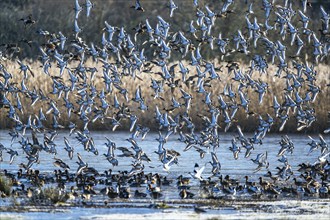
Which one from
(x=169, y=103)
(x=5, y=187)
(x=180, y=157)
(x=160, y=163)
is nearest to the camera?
(x=5, y=187)

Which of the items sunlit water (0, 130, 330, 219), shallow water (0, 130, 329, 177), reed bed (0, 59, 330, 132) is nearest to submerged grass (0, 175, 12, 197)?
sunlit water (0, 130, 330, 219)

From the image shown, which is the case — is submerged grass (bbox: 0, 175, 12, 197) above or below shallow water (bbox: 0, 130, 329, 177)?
below

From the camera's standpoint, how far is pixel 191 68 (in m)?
34.7

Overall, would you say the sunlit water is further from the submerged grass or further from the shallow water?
the submerged grass

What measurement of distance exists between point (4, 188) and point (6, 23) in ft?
97.0

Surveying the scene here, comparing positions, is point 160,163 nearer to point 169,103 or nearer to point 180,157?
point 180,157

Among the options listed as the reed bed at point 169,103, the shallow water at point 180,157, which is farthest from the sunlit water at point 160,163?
the reed bed at point 169,103

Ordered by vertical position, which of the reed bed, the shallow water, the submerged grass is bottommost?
the submerged grass

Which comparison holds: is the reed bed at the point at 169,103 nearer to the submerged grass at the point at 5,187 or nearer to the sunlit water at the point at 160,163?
the sunlit water at the point at 160,163

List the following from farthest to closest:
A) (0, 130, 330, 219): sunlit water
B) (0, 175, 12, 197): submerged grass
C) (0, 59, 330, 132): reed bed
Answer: (0, 59, 330, 132): reed bed
(0, 175, 12, 197): submerged grass
(0, 130, 330, 219): sunlit water

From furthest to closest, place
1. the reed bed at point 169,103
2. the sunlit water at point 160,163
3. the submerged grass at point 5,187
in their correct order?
1. the reed bed at point 169,103
2. the submerged grass at point 5,187
3. the sunlit water at point 160,163

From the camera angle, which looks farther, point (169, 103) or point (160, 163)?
point (169, 103)

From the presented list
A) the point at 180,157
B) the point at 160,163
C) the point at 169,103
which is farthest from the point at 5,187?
the point at 169,103

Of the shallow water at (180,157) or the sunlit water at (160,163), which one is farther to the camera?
the shallow water at (180,157)
